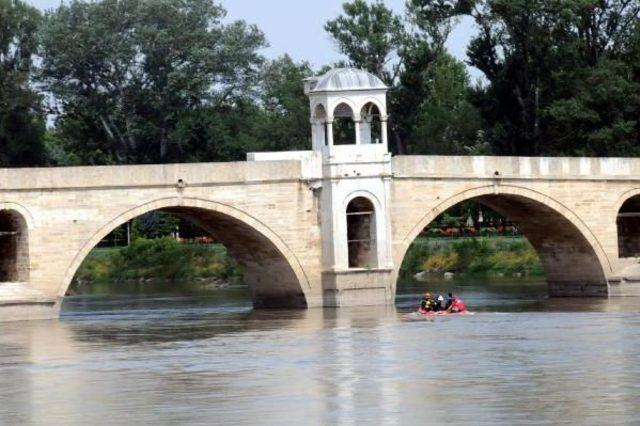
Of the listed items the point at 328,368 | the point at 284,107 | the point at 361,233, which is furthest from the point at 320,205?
the point at 284,107

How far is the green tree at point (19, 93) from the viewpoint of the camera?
2643 inches

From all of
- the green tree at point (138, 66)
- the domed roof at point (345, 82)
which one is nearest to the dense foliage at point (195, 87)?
the green tree at point (138, 66)

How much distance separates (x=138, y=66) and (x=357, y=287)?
93.3 ft

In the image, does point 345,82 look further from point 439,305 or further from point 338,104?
point 439,305

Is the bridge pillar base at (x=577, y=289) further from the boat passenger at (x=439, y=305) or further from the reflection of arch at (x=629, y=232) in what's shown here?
the boat passenger at (x=439, y=305)

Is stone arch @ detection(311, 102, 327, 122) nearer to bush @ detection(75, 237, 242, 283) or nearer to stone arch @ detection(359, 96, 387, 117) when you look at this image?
stone arch @ detection(359, 96, 387, 117)

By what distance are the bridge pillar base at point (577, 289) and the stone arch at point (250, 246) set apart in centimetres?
826

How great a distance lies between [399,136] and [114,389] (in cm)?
4338

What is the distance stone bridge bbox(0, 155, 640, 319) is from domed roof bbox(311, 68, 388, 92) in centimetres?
163

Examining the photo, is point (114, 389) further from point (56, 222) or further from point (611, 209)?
point (611, 209)

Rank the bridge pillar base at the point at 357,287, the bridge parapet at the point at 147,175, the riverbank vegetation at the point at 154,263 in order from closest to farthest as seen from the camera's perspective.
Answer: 1. the bridge parapet at the point at 147,175
2. the bridge pillar base at the point at 357,287
3. the riverbank vegetation at the point at 154,263

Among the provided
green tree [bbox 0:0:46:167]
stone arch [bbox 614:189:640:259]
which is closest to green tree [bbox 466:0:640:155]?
stone arch [bbox 614:189:640:259]

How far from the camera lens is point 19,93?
6719 cm

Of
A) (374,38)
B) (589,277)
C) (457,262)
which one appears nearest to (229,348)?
(589,277)
